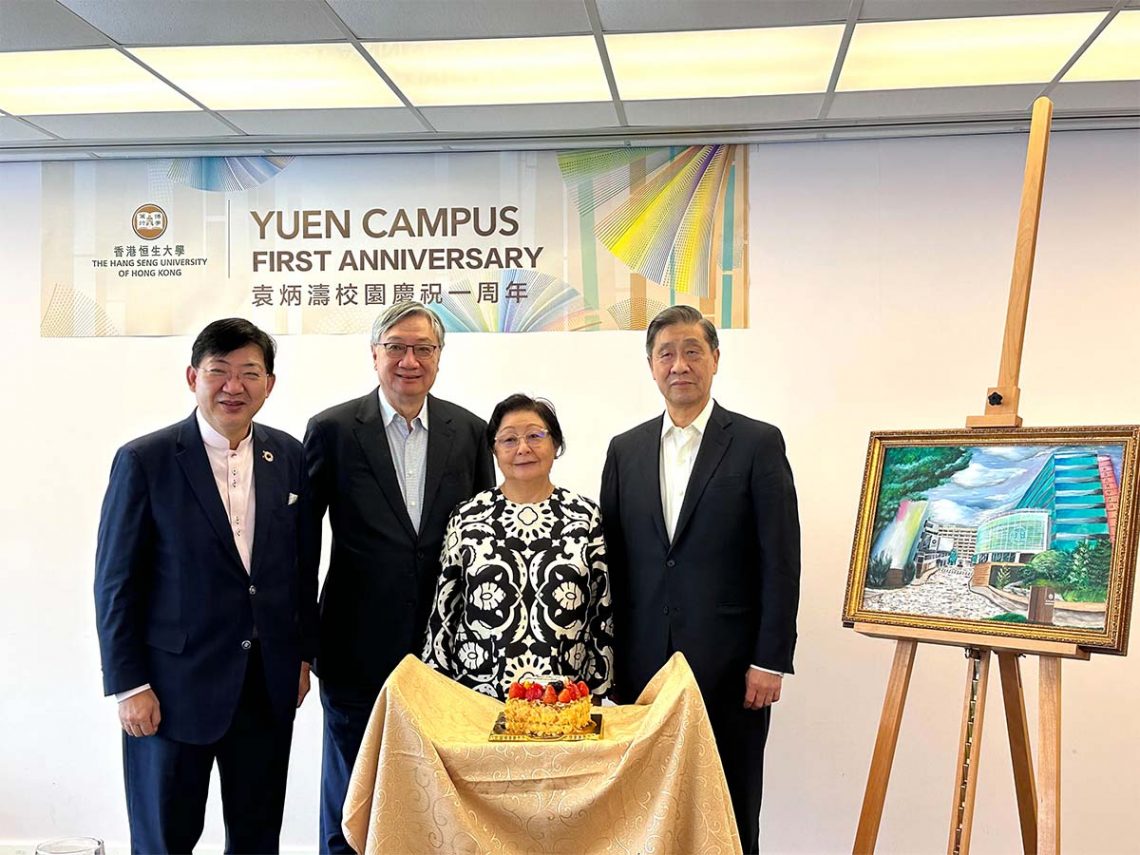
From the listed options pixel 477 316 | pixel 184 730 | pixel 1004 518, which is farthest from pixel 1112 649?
pixel 477 316

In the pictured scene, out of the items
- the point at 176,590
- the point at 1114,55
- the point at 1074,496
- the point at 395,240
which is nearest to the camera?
the point at 1074,496

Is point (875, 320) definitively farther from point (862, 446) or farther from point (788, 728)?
point (788, 728)

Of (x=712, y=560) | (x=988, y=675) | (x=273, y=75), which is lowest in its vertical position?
(x=988, y=675)

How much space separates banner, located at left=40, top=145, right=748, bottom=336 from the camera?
4.25m

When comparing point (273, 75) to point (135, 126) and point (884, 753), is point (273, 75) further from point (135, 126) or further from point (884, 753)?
point (884, 753)

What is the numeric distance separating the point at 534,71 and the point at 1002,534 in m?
2.28

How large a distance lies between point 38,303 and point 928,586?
13.0ft

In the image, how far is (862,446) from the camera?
4188mm

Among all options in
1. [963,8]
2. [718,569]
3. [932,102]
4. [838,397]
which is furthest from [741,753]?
[932,102]

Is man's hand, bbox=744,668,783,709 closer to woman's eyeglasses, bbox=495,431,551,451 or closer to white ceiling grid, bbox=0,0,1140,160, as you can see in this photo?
woman's eyeglasses, bbox=495,431,551,451

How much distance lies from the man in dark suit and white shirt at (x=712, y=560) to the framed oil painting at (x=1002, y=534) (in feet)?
0.80

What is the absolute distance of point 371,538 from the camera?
10.00 ft

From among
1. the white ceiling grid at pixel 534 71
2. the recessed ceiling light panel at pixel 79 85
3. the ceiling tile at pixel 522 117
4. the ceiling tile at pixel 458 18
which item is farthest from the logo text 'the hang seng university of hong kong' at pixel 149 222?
the ceiling tile at pixel 458 18

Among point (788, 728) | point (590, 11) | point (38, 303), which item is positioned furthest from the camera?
point (38, 303)
